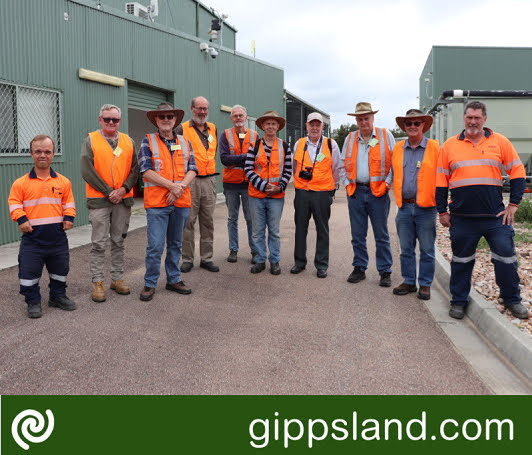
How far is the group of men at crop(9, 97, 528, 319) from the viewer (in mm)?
5059

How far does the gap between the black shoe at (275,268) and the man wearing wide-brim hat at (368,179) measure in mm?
937

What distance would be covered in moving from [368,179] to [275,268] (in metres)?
1.70

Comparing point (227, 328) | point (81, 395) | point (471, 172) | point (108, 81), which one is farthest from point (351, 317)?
point (108, 81)

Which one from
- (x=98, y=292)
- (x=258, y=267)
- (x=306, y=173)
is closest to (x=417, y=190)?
(x=306, y=173)

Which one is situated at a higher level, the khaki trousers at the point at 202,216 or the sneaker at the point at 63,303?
the khaki trousers at the point at 202,216

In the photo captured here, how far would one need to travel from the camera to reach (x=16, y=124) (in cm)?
926

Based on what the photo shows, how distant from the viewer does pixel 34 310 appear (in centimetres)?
523

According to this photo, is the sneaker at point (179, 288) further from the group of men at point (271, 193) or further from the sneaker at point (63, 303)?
the sneaker at point (63, 303)

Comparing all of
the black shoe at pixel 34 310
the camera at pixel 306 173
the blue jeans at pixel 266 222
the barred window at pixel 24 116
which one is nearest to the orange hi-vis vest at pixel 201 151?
the blue jeans at pixel 266 222

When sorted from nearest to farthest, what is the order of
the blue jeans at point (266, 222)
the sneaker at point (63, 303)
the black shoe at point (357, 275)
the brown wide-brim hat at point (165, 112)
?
the sneaker at point (63, 303), the brown wide-brim hat at point (165, 112), the black shoe at point (357, 275), the blue jeans at point (266, 222)

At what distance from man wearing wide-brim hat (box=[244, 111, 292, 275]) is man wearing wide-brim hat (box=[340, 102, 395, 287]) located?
0.81 meters

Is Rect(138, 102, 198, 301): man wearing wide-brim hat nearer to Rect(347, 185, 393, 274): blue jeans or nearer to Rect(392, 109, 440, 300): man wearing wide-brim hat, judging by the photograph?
Rect(347, 185, 393, 274): blue jeans

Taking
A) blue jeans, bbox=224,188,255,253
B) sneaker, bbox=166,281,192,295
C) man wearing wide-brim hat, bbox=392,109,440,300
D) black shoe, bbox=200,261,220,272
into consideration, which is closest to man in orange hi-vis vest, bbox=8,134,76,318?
sneaker, bbox=166,281,192,295

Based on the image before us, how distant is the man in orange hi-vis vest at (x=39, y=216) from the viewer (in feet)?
16.7
